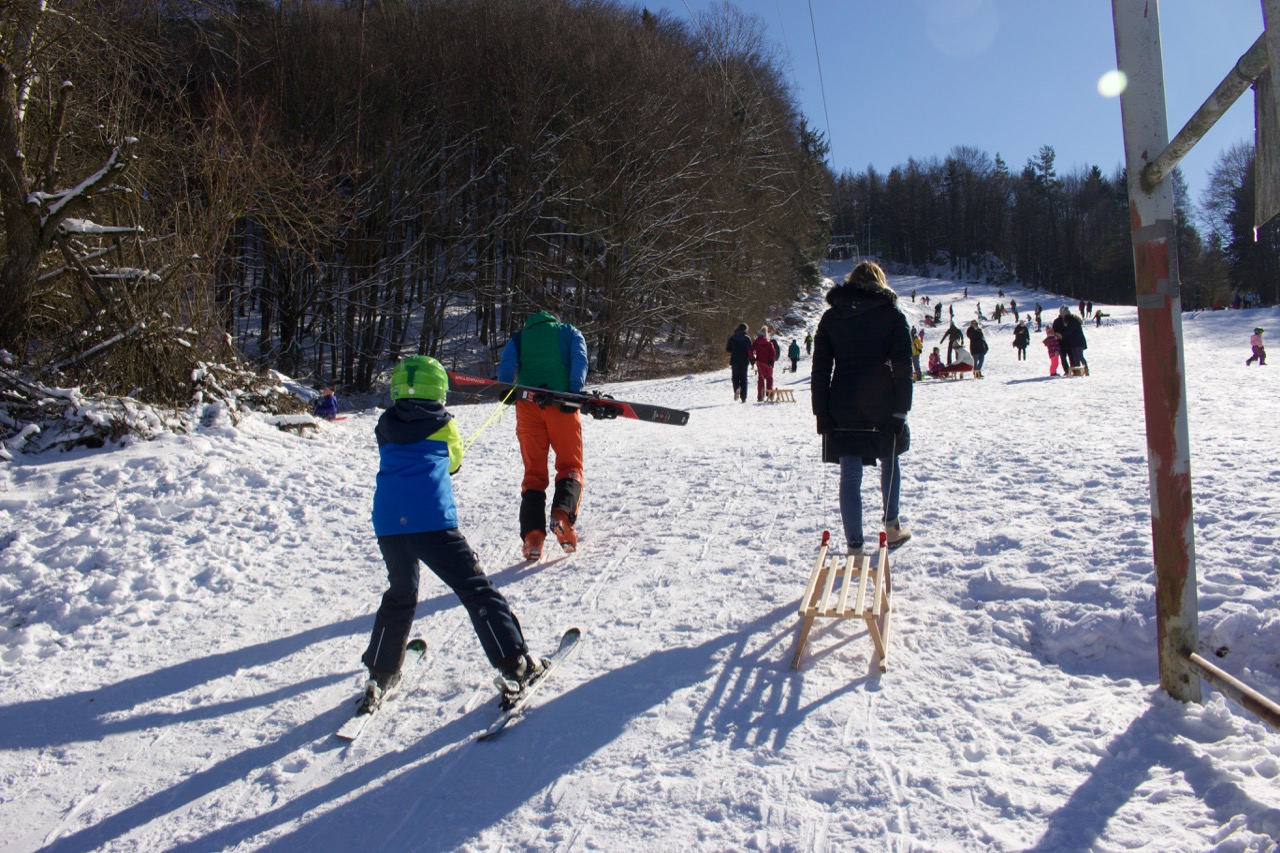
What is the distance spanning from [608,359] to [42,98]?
71.3 ft

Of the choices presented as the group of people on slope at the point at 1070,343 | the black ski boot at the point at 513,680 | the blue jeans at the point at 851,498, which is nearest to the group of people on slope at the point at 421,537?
the black ski boot at the point at 513,680

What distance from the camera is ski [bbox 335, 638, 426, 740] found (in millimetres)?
3318

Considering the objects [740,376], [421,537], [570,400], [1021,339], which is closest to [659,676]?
[421,537]

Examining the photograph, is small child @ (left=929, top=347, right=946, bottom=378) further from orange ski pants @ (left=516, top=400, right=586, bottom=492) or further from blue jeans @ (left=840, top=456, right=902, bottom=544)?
blue jeans @ (left=840, top=456, right=902, bottom=544)

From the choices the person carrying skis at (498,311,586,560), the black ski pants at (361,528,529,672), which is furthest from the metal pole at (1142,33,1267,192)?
the person carrying skis at (498,311,586,560)

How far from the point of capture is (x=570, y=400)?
5500 mm

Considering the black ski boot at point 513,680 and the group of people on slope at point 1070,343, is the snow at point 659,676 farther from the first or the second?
the group of people on slope at point 1070,343

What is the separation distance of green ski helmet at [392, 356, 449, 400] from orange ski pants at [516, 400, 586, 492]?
2081 millimetres

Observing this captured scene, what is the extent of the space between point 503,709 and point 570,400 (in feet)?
8.48

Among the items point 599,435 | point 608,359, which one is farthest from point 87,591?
point 608,359

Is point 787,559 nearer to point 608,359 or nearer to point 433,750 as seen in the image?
point 433,750

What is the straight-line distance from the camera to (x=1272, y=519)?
4438 mm

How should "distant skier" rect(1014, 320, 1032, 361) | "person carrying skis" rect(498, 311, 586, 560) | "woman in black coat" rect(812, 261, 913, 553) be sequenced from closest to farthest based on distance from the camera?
1. "woman in black coat" rect(812, 261, 913, 553)
2. "person carrying skis" rect(498, 311, 586, 560)
3. "distant skier" rect(1014, 320, 1032, 361)

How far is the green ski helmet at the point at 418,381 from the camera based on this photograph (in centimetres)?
348
